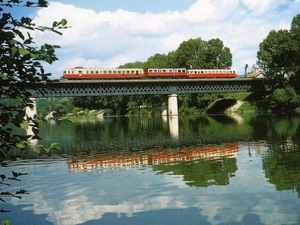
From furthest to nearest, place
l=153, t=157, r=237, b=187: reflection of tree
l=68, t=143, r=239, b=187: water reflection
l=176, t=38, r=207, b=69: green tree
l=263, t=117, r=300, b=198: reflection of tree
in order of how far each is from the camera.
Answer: l=176, t=38, r=207, b=69: green tree < l=68, t=143, r=239, b=187: water reflection < l=153, t=157, r=237, b=187: reflection of tree < l=263, t=117, r=300, b=198: reflection of tree

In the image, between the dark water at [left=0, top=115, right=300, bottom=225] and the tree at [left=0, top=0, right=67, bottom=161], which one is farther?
the dark water at [left=0, top=115, right=300, bottom=225]

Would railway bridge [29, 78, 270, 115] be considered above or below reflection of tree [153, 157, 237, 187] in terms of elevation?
above

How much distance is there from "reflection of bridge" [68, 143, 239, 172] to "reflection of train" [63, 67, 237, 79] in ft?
181

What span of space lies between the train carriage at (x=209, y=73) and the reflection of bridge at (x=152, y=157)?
63568 millimetres

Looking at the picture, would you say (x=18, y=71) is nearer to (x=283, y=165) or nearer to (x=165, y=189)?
(x=165, y=189)

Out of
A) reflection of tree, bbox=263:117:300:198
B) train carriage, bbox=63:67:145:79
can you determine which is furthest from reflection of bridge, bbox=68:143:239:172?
train carriage, bbox=63:67:145:79

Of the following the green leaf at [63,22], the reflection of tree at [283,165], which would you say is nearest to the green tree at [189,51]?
the reflection of tree at [283,165]

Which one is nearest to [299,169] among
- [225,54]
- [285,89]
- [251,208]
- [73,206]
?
[251,208]

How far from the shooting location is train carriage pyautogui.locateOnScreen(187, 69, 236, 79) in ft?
295

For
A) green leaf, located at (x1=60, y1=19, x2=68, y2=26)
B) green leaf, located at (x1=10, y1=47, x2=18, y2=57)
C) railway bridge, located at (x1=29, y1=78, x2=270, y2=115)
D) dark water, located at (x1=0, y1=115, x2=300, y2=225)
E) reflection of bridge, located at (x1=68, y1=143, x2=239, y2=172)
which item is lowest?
dark water, located at (x1=0, y1=115, x2=300, y2=225)

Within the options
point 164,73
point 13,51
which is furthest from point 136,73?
point 13,51

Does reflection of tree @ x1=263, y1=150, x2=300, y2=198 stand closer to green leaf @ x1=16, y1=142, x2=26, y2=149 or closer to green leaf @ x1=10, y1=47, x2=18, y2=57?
green leaf @ x1=16, y1=142, x2=26, y2=149

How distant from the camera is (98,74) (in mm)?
80812

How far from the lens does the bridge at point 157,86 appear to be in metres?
79.4
